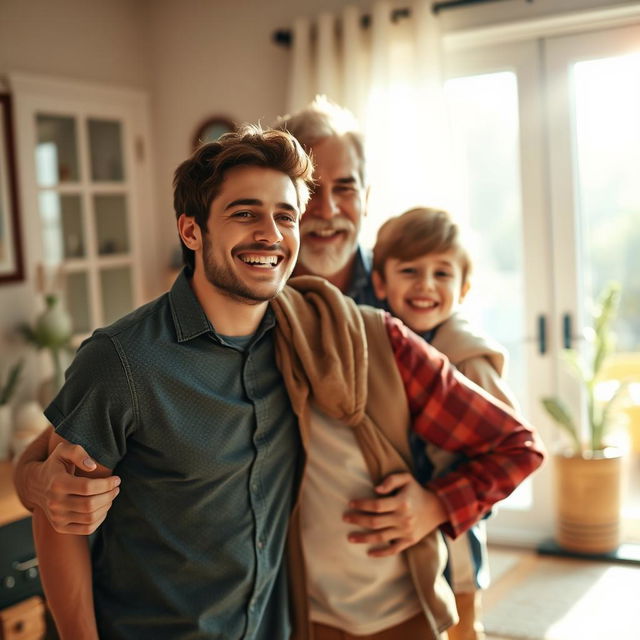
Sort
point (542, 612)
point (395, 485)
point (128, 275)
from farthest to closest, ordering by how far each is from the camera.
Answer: point (128, 275) → point (542, 612) → point (395, 485)

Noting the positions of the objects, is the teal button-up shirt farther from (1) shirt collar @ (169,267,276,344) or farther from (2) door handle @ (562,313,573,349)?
(2) door handle @ (562,313,573,349)

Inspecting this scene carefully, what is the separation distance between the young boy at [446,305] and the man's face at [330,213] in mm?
84

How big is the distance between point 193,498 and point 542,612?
2.31 m

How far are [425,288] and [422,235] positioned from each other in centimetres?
12

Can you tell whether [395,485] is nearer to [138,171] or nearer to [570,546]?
[570,546]

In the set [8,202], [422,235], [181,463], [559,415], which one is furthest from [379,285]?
[8,202]

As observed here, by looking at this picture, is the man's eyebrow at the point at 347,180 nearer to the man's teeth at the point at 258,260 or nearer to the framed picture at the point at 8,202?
the man's teeth at the point at 258,260

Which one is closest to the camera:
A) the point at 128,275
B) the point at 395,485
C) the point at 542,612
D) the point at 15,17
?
the point at 395,485

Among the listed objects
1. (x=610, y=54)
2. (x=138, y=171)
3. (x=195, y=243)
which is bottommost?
(x=195, y=243)

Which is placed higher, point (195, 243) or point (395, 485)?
point (195, 243)

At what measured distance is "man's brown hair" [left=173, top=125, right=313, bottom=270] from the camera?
4.42ft

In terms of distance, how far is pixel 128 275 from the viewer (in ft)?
14.4

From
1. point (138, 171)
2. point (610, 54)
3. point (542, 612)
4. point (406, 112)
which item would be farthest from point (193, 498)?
point (138, 171)

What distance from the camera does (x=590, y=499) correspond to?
11.8 ft
